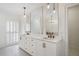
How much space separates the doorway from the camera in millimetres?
2459

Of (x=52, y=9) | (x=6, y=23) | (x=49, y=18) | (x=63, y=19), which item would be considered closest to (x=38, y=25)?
(x=49, y=18)

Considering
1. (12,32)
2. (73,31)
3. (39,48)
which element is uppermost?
(73,31)

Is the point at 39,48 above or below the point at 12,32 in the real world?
below

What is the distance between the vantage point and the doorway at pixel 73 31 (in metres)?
2.46

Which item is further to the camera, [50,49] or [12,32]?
[12,32]

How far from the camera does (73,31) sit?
2523 mm

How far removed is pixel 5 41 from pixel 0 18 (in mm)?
1243

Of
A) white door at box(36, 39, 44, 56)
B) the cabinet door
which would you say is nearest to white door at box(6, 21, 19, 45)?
white door at box(36, 39, 44, 56)

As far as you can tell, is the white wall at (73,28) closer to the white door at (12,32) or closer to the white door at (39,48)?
the white door at (39,48)

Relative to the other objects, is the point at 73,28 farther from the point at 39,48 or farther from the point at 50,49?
the point at 39,48

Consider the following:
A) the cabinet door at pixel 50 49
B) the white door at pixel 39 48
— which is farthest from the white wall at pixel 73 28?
the white door at pixel 39 48

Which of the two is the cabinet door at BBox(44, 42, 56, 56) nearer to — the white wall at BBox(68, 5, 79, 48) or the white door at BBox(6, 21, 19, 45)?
the white wall at BBox(68, 5, 79, 48)

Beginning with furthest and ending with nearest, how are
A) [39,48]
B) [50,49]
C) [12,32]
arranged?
[12,32] → [39,48] → [50,49]

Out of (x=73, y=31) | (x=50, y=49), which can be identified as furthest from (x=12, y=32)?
(x=73, y=31)
